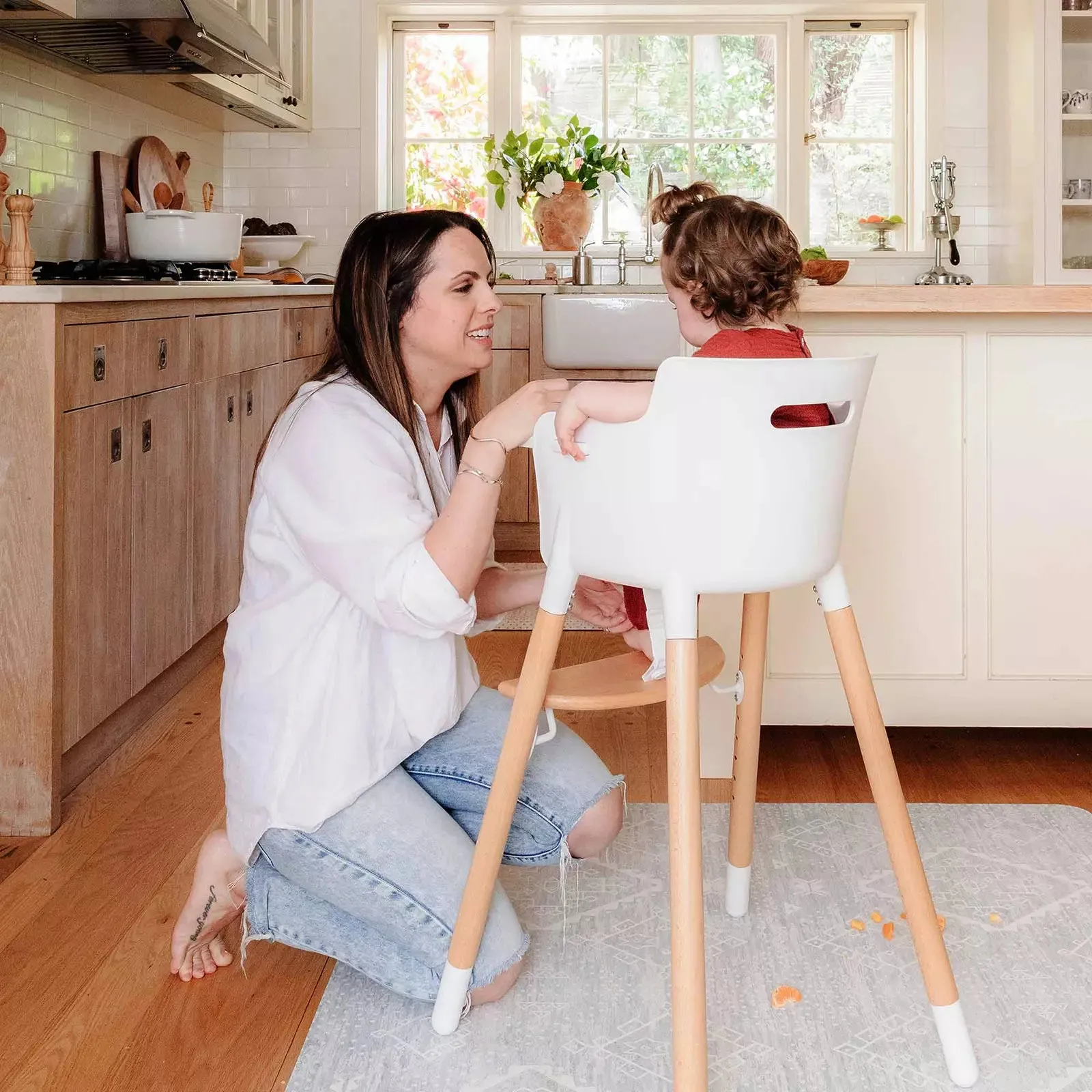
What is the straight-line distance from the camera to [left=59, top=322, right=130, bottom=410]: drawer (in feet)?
7.36

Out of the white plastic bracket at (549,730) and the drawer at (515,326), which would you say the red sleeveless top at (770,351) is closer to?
the white plastic bracket at (549,730)

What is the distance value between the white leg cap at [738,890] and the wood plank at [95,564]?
47.5 inches

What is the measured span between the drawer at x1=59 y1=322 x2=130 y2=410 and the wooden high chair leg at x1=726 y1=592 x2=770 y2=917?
1.27 metres

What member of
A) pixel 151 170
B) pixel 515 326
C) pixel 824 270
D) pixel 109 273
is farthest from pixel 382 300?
pixel 515 326

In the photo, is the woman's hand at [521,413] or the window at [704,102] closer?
the woman's hand at [521,413]

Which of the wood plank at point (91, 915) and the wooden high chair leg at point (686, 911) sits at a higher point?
the wooden high chair leg at point (686, 911)

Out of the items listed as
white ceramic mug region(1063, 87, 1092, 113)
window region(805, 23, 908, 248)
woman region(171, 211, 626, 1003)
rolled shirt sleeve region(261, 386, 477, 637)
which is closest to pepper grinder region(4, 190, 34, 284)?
woman region(171, 211, 626, 1003)

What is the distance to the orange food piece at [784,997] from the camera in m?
1.62

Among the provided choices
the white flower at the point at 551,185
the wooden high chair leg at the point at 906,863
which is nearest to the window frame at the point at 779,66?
the white flower at the point at 551,185

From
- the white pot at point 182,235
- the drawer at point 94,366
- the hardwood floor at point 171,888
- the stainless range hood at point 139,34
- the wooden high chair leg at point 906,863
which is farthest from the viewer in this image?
the white pot at point 182,235

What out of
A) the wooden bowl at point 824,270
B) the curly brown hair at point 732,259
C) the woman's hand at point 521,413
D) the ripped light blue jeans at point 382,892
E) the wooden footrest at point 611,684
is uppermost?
Answer: the wooden bowl at point 824,270

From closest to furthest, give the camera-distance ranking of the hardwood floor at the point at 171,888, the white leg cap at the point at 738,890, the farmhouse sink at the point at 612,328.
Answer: the hardwood floor at the point at 171,888
the white leg cap at the point at 738,890
the farmhouse sink at the point at 612,328

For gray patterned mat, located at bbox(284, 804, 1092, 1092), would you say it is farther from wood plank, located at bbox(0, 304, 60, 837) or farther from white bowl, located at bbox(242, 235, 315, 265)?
white bowl, located at bbox(242, 235, 315, 265)

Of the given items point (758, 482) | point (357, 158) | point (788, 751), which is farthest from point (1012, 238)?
point (758, 482)
